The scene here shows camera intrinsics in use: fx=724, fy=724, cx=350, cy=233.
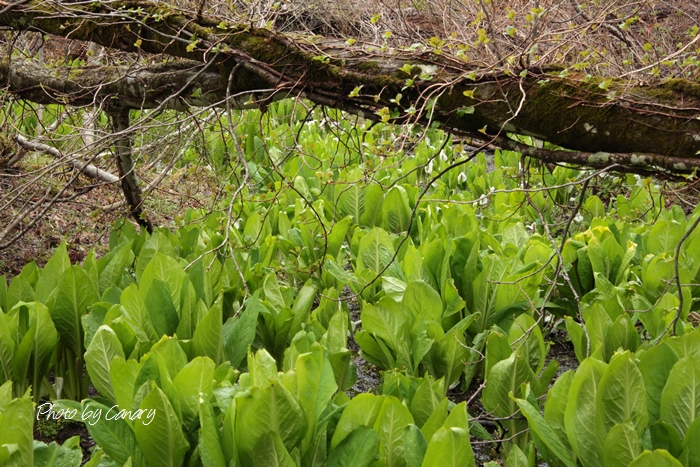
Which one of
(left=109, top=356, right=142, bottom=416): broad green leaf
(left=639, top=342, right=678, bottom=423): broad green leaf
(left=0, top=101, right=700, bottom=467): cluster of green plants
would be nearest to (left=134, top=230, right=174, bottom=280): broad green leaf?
(left=0, top=101, right=700, bottom=467): cluster of green plants

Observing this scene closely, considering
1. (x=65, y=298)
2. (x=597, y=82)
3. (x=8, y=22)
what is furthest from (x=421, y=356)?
(x=8, y=22)

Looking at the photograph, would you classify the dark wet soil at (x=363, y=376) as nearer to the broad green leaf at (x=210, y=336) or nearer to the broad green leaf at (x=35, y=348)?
the broad green leaf at (x=210, y=336)

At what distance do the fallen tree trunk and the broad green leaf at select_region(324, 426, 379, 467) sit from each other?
3.90ft

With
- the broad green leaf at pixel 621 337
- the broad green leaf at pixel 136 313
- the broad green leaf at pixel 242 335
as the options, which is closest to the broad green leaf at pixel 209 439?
the broad green leaf at pixel 242 335

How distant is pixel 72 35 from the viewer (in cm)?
385

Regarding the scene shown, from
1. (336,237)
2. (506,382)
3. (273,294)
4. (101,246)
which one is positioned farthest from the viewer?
(101,246)

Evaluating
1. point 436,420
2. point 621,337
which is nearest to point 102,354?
point 436,420

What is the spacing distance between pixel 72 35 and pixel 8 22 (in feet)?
1.17

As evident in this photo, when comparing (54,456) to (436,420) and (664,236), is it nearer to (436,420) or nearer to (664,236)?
(436,420)

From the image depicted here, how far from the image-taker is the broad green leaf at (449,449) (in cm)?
189

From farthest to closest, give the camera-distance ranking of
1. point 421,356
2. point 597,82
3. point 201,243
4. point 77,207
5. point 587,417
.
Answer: point 77,207, point 201,243, point 421,356, point 597,82, point 587,417

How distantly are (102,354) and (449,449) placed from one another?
127 cm

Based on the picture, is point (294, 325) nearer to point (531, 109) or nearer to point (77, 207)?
point (531, 109)

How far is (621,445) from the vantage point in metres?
2.02
